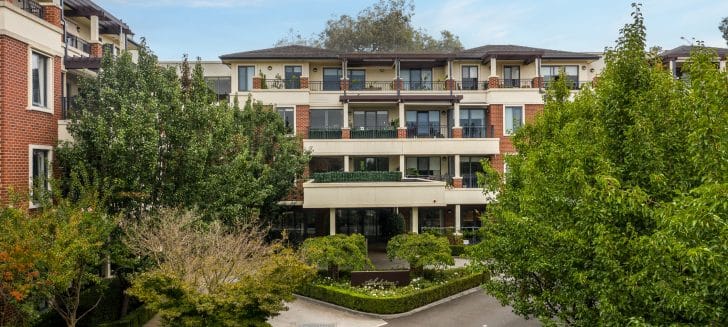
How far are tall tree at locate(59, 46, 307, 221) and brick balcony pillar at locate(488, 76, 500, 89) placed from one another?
18118mm

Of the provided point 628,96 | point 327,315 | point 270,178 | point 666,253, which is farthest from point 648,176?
point 270,178

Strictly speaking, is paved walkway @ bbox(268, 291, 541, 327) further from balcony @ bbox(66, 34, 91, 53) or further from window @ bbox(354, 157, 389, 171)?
balcony @ bbox(66, 34, 91, 53)

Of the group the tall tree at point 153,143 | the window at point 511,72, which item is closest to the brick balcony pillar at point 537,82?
the window at point 511,72

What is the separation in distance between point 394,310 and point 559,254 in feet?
31.3

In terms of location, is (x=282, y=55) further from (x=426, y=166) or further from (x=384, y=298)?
(x=384, y=298)

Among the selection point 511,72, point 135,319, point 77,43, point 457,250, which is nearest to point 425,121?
point 511,72

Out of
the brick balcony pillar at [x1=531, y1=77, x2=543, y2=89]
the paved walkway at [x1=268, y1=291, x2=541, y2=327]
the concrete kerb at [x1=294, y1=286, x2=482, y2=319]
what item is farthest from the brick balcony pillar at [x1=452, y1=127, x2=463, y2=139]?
the paved walkway at [x1=268, y1=291, x2=541, y2=327]

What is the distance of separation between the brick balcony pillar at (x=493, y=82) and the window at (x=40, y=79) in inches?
935

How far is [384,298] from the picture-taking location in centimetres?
1805

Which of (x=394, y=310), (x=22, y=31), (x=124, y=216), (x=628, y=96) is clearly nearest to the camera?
(x=628, y=96)

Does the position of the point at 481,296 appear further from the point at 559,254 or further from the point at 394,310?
the point at 559,254

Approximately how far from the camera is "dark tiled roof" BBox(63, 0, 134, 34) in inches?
948

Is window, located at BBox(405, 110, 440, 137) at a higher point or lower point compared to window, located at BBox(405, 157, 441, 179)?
higher

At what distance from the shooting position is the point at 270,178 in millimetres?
23484
